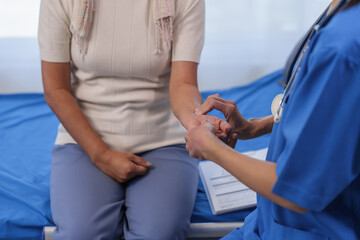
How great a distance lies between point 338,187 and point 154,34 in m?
0.87

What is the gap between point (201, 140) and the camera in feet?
3.19

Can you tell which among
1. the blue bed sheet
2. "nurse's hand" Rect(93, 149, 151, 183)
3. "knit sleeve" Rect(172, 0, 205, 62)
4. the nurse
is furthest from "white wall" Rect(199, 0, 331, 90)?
the nurse

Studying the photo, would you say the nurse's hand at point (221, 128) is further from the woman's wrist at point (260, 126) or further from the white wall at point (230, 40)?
the white wall at point (230, 40)

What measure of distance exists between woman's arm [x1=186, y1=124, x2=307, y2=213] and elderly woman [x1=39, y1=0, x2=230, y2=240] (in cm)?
34

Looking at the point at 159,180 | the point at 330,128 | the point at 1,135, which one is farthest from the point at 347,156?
the point at 1,135

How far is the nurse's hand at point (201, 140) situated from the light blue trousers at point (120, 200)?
1.12ft

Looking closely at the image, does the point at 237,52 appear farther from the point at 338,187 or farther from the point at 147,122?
the point at 338,187

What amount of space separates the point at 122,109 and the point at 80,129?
6.3 inches

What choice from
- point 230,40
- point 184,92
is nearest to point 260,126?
point 184,92

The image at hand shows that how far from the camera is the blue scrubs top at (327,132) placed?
0.70 meters

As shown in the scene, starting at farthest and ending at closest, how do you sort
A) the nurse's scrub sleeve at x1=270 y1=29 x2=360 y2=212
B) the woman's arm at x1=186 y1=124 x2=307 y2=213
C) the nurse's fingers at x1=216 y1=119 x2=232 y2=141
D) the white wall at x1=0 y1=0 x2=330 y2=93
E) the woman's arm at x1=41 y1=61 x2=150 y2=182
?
the white wall at x1=0 y1=0 x2=330 y2=93 → the woman's arm at x1=41 y1=61 x2=150 y2=182 → the nurse's fingers at x1=216 y1=119 x2=232 y2=141 → the woman's arm at x1=186 y1=124 x2=307 y2=213 → the nurse's scrub sleeve at x1=270 y1=29 x2=360 y2=212

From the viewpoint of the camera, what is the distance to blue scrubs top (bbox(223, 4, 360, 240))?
27.7 inches

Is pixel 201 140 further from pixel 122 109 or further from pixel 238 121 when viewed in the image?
pixel 122 109

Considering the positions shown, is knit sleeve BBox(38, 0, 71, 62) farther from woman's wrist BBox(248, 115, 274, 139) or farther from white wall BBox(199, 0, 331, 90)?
white wall BBox(199, 0, 331, 90)
